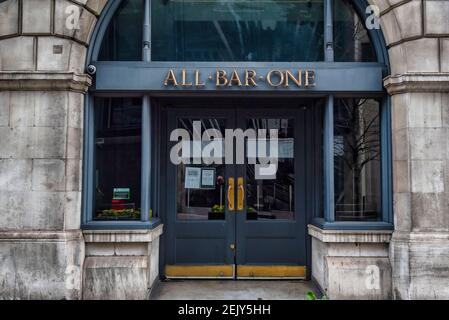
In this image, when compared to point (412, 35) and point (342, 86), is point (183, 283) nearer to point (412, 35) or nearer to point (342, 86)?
point (342, 86)

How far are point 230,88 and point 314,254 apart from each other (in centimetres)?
304

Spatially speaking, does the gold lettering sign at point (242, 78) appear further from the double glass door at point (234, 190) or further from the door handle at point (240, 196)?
the door handle at point (240, 196)

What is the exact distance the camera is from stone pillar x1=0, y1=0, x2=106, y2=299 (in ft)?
18.2

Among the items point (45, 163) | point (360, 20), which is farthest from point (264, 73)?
point (45, 163)

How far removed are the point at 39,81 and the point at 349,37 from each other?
187 inches

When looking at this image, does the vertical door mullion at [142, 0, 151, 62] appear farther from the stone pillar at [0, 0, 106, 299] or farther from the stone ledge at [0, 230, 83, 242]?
the stone ledge at [0, 230, 83, 242]

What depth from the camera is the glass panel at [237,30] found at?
253 inches

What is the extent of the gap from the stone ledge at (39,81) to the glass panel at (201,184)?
6.38 feet

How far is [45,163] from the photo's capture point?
18.8 feet

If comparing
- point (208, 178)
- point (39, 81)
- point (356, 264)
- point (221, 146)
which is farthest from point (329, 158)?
point (39, 81)

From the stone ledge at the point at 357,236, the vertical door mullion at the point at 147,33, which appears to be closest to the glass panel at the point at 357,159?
the stone ledge at the point at 357,236

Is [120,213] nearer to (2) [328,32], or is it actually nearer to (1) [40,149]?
(1) [40,149]

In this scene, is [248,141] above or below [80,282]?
above

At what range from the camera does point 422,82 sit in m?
5.64
